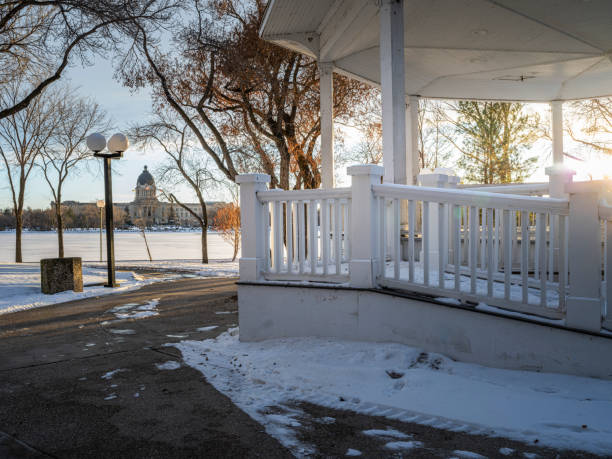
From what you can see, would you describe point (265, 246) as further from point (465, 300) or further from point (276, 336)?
point (465, 300)

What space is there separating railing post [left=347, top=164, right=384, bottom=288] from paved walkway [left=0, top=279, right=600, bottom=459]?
1.42m

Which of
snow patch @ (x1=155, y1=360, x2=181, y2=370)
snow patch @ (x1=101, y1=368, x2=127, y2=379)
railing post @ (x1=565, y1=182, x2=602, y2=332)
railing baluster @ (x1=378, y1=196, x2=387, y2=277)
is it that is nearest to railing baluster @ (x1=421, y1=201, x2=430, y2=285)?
railing baluster @ (x1=378, y1=196, x2=387, y2=277)

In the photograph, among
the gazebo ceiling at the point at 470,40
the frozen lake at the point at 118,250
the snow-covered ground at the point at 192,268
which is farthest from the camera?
the frozen lake at the point at 118,250

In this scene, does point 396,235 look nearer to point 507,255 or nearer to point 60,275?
point 507,255

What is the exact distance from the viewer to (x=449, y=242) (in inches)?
223

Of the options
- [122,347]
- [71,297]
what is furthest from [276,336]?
[71,297]

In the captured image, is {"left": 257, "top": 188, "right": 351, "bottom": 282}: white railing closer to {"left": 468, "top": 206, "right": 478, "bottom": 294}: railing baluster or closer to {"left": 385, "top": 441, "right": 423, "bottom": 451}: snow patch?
{"left": 468, "top": 206, "right": 478, "bottom": 294}: railing baluster

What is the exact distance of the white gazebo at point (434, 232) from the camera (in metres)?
3.25

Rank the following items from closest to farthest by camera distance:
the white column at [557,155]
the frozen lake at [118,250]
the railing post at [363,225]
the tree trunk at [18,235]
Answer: the railing post at [363,225] → the white column at [557,155] → the tree trunk at [18,235] → the frozen lake at [118,250]

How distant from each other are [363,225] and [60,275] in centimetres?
699

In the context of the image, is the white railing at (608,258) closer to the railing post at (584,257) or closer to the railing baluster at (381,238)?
the railing post at (584,257)

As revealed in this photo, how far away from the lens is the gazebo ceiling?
6.22 m

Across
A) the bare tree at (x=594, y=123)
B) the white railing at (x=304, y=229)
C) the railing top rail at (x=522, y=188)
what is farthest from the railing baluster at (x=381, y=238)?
the bare tree at (x=594, y=123)

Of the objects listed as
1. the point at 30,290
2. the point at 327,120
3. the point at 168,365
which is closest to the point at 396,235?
the point at 168,365
